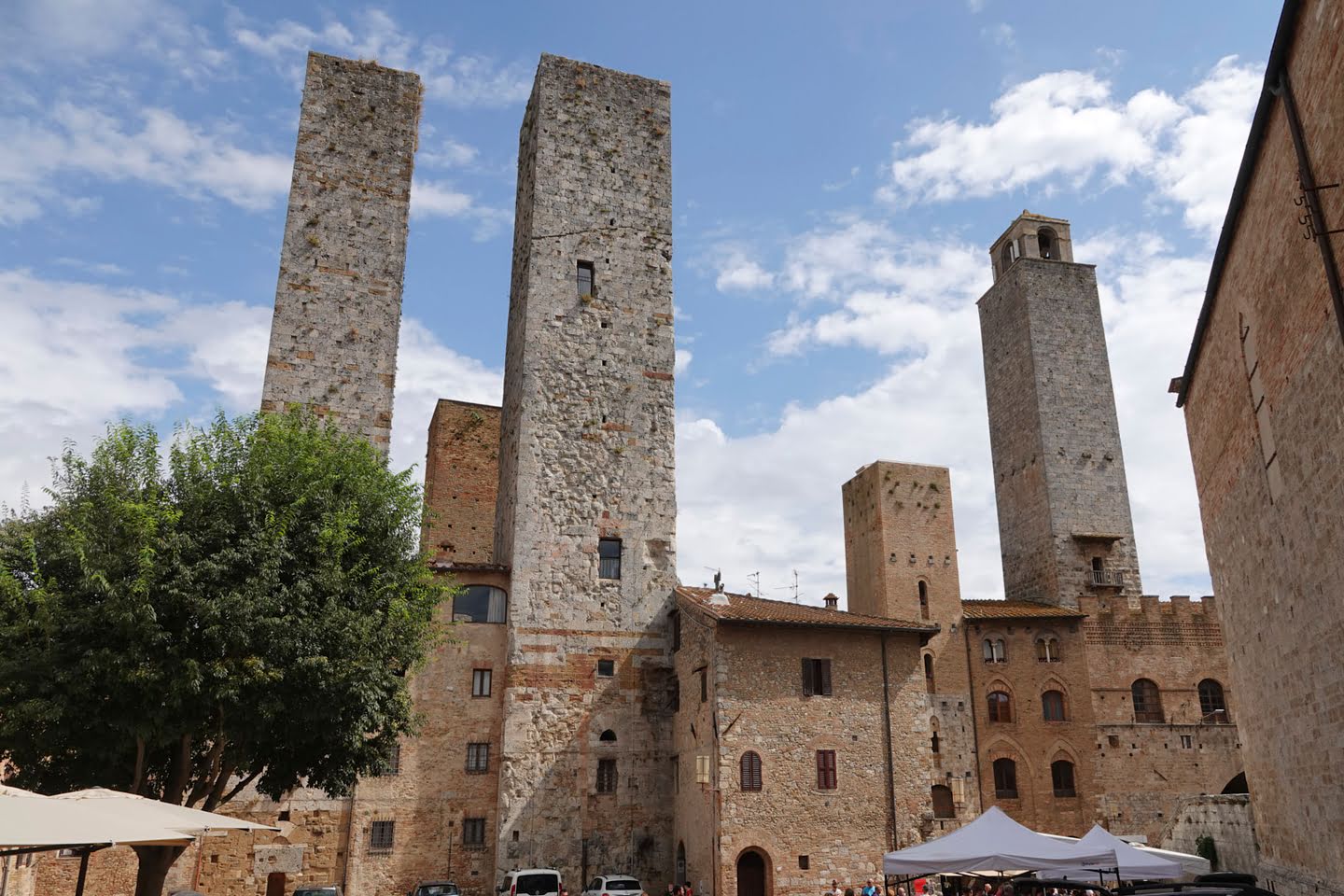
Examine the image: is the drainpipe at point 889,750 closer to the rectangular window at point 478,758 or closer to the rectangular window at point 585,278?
the rectangular window at point 478,758

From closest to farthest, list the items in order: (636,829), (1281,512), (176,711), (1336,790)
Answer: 1. (1336,790)
2. (1281,512)
3. (176,711)
4. (636,829)

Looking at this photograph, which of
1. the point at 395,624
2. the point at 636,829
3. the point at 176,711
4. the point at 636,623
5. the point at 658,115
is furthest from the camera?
the point at 658,115

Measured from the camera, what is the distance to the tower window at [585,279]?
2869 centimetres

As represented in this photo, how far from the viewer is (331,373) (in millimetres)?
25641

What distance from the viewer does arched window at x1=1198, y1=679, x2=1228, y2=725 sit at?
33.1 metres

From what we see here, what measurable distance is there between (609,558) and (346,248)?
11.2 meters

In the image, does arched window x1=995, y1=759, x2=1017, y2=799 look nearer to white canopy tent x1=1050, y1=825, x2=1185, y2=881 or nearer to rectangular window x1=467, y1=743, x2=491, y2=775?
white canopy tent x1=1050, y1=825, x2=1185, y2=881

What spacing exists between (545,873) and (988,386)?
2952 cm

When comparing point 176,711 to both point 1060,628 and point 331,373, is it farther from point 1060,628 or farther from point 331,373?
point 1060,628

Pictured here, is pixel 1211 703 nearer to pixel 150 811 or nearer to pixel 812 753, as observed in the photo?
pixel 812 753

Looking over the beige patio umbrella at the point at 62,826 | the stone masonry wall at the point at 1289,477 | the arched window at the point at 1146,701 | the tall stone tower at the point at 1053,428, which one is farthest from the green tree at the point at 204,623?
the tall stone tower at the point at 1053,428

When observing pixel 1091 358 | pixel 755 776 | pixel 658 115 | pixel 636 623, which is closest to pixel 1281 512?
pixel 755 776

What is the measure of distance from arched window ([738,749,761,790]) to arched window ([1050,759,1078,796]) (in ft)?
42.8

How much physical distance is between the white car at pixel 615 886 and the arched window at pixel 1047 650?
17.0m
